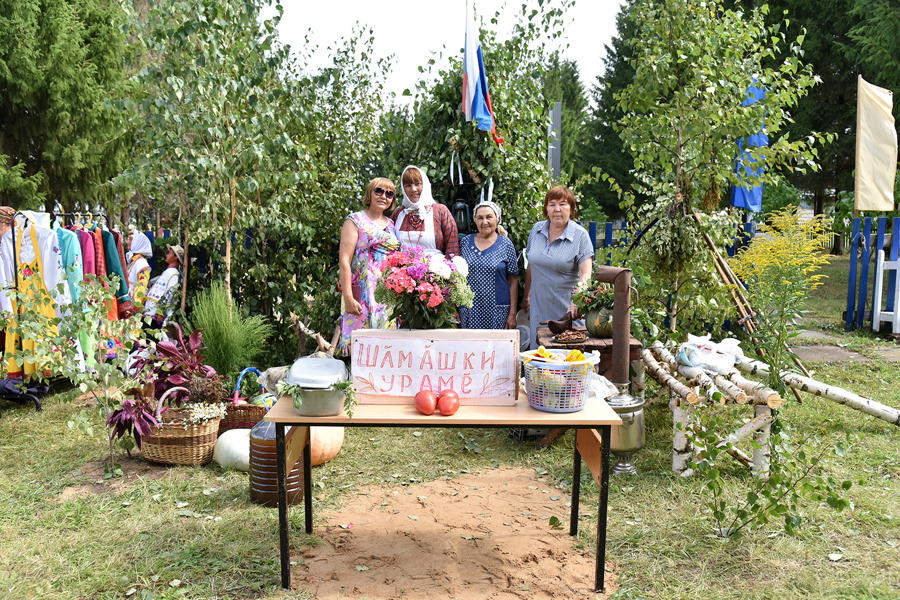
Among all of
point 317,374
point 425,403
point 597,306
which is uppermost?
point 597,306

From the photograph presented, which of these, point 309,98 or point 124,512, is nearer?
point 124,512

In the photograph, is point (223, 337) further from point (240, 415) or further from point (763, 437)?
point (763, 437)

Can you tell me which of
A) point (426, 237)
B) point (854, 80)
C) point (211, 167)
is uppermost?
point (854, 80)

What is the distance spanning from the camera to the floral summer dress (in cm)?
439

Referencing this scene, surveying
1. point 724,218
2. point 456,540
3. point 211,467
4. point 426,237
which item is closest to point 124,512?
point 211,467

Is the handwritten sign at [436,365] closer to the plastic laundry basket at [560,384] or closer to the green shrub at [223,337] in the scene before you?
the plastic laundry basket at [560,384]

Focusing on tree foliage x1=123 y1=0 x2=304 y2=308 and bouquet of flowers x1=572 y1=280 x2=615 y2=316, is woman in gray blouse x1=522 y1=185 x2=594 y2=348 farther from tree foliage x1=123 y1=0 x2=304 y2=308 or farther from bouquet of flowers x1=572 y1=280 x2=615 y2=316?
tree foliage x1=123 y1=0 x2=304 y2=308

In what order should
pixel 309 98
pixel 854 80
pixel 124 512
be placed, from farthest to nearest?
pixel 854 80 < pixel 309 98 < pixel 124 512

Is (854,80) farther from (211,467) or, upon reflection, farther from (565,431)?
(211,467)

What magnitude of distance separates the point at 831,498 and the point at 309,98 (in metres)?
5.06

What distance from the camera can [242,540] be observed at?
2990 millimetres

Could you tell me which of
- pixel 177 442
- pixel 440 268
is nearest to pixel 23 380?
pixel 177 442

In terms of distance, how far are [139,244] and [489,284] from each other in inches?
146

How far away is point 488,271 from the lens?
15.2ft
